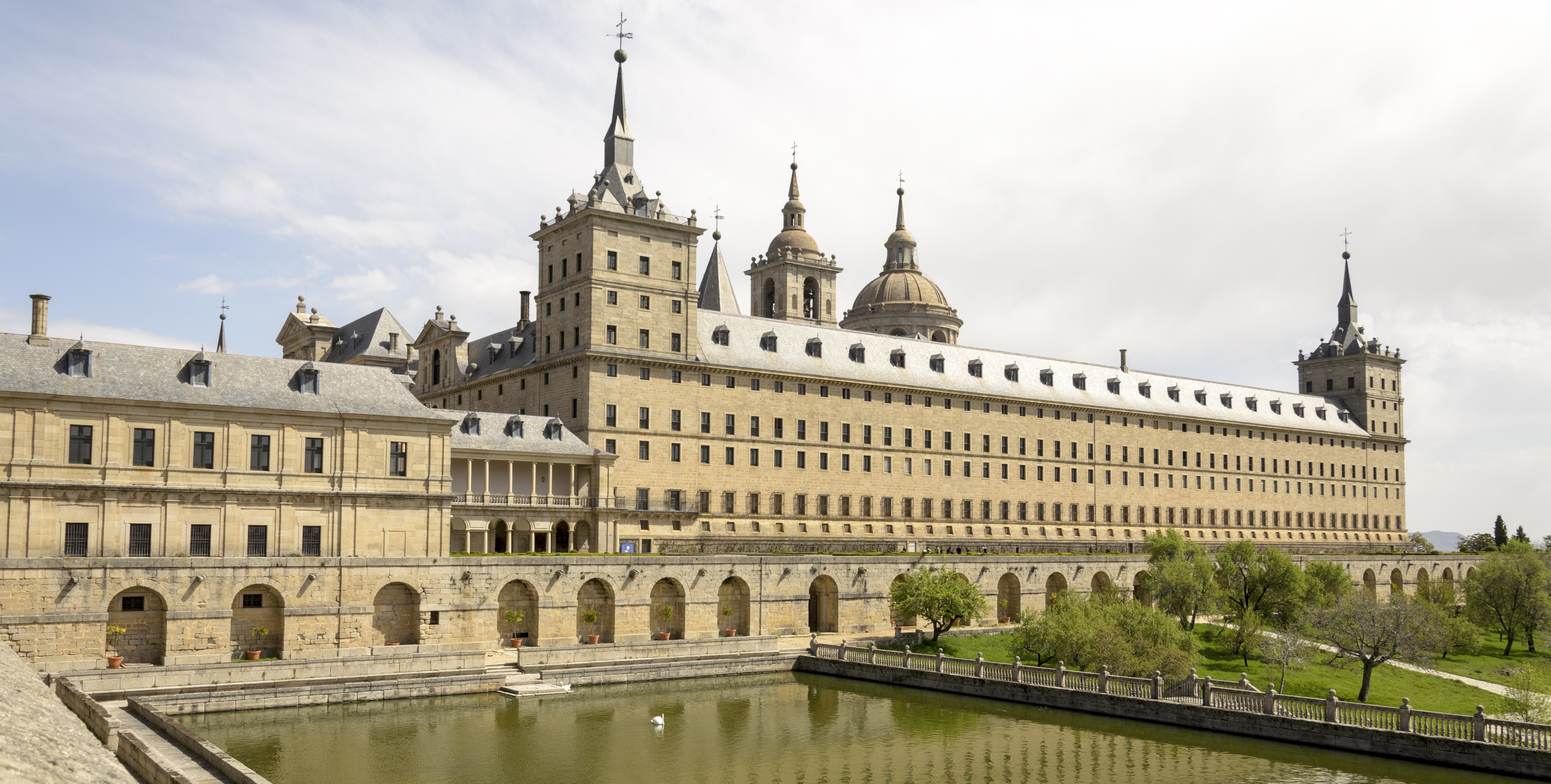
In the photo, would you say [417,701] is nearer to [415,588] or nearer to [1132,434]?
[415,588]

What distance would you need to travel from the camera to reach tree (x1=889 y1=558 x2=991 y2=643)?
63.7 meters

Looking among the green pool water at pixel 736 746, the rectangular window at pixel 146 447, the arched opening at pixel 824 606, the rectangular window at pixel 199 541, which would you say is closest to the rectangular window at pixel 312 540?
the rectangular window at pixel 199 541

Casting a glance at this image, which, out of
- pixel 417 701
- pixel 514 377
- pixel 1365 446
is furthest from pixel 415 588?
pixel 1365 446

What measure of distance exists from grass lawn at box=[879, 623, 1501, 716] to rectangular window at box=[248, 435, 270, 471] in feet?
99.1

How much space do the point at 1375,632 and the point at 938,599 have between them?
2024 cm

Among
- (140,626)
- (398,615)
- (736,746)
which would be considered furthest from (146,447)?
(736,746)

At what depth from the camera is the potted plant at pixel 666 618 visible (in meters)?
60.2

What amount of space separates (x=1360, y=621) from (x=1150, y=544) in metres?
22.5

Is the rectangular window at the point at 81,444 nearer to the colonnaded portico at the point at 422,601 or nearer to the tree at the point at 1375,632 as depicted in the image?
the colonnaded portico at the point at 422,601

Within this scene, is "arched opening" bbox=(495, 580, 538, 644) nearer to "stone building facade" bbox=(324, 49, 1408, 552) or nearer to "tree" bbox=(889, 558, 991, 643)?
"stone building facade" bbox=(324, 49, 1408, 552)

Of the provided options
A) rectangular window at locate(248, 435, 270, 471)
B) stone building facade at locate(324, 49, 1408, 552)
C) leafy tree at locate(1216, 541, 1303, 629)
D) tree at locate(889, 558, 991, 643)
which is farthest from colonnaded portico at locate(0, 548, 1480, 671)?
leafy tree at locate(1216, 541, 1303, 629)

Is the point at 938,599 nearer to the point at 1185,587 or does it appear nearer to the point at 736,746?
the point at 1185,587

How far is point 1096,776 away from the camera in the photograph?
37906mm

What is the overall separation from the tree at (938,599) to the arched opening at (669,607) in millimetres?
11641
